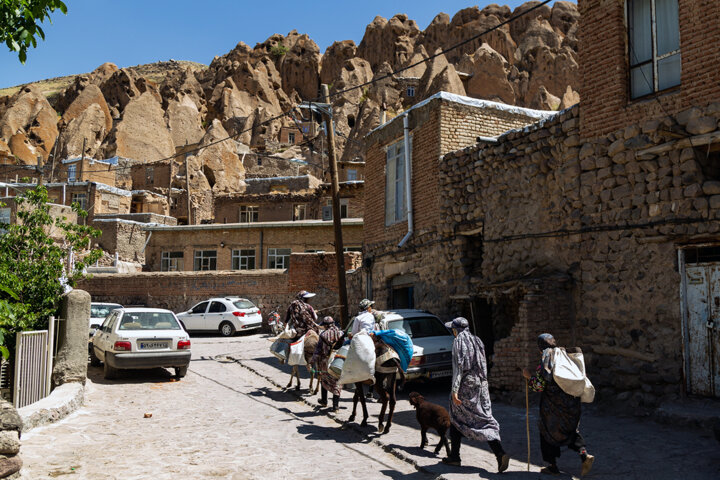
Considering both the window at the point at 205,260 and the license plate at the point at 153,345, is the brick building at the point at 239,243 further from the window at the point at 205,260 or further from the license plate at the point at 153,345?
the license plate at the point at 153,345

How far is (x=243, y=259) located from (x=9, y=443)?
31.0m

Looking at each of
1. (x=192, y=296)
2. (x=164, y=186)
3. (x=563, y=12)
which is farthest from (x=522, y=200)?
(x=563, y=12)

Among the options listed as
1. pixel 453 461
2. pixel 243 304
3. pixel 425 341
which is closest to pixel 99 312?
pixel 243 304

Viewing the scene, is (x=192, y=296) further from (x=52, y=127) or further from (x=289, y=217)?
(x=52, y=127)

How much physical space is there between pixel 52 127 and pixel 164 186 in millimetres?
34841

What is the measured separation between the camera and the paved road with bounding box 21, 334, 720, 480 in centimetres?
618

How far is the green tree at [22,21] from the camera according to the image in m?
5.64

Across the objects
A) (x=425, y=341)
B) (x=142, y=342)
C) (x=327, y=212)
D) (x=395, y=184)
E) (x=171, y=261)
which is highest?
(x=327, y=212)

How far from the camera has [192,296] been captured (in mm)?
27625

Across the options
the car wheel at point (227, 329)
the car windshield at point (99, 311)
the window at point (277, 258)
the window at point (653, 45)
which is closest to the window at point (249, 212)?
the window at point (277, 258)

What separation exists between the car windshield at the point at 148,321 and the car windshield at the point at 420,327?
5.14 meters

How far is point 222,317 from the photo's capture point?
23594 mm

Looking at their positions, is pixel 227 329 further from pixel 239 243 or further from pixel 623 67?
pixel 623 67

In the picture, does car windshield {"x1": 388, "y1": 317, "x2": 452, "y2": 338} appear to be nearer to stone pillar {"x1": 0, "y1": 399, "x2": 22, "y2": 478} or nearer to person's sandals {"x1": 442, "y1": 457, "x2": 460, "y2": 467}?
person's sandals {"x1": 442, "y1": 457, "x2": 460, "y2": 467}
